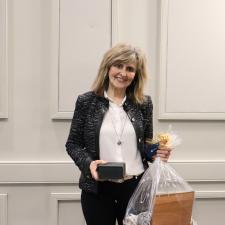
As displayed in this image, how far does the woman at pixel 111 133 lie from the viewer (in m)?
1.37

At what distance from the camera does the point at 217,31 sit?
2.00 meters

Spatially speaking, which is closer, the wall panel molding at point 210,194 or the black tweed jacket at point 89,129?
the black tweed jacket at point 89,129

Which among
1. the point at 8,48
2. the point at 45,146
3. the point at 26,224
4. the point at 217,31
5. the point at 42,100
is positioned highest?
the point at 217,31

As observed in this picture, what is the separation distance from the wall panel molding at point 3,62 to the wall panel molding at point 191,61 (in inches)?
34.4

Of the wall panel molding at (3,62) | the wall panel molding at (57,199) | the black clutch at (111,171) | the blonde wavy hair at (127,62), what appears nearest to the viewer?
the black clutch at (111,171)

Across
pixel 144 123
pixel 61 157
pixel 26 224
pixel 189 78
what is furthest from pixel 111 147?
pixel 26 224

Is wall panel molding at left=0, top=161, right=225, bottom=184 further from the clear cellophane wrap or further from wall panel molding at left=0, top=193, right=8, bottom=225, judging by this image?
the clear cellophane wrap

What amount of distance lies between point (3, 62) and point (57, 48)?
310 millimetres

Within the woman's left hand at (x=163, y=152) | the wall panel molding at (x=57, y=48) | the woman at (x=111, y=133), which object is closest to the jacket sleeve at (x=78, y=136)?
the woman at (x=111, y=133)

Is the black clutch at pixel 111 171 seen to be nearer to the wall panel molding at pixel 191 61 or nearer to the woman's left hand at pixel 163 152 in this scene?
the woman's left hand at pixel 163 152

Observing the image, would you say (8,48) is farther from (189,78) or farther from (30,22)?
(189,78)

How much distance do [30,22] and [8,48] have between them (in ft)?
0.63

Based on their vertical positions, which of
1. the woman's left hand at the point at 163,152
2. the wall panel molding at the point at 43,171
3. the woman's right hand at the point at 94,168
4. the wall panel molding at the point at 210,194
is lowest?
the wall panel molding at the point at 210,194

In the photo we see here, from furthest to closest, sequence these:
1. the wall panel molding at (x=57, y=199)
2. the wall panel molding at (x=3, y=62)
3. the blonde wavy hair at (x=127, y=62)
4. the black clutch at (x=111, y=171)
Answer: the wall panel molding at (x=57, y=199), the wall panel molding at (x=3, y=62), the blonde wavy hair at (x=127, y=62), the black clutch at (x=111, y=171)
